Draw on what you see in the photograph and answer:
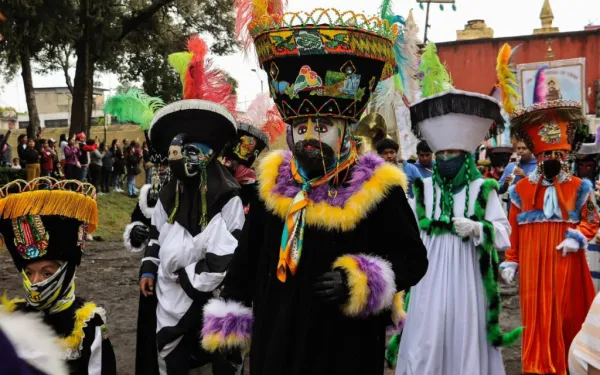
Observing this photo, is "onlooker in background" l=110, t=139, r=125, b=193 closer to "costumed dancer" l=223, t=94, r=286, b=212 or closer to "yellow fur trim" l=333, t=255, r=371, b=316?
"costumed dancer" l=223, t=94, r=286, b=212

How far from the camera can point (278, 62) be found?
11.1 ft

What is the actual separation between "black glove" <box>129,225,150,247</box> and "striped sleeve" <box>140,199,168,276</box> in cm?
37

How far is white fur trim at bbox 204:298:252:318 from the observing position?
11.0ft

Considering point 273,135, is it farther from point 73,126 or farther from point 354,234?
point 73,126

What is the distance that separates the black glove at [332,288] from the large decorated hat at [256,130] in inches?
150

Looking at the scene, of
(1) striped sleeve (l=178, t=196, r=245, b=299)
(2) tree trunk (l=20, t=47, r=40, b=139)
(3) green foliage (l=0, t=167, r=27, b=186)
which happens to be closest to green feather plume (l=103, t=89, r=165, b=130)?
(1) striped sleeve (l=178, t=196, r=245, b=299)

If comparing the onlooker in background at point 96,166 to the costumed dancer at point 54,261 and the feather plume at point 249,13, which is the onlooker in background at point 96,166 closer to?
the costumed dancer at point 54,261

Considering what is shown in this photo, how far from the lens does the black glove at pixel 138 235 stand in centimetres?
529

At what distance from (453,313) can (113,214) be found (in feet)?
46.8

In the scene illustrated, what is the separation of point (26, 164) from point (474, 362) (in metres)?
14.4

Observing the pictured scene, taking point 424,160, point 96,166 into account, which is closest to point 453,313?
point 424,160

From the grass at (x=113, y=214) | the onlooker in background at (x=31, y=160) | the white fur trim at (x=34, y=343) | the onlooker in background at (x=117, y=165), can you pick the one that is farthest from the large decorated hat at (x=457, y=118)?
the onlooker in background at (x=117, y=165)

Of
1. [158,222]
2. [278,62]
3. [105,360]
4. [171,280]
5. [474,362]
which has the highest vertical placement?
[278,62]

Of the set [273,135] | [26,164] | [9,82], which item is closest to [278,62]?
[273,135]
